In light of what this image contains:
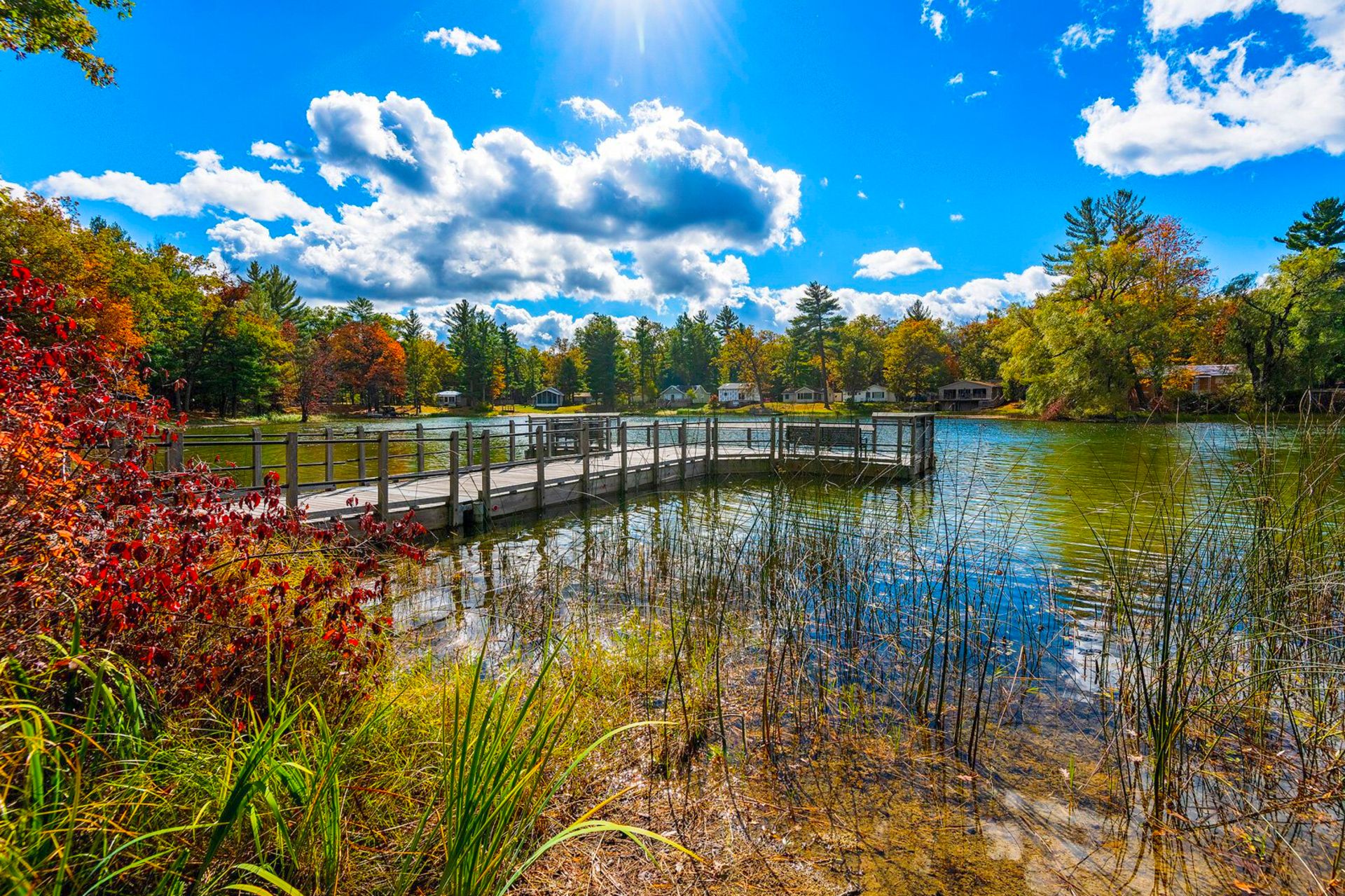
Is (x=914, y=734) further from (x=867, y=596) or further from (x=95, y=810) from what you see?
(x=95, y=810)

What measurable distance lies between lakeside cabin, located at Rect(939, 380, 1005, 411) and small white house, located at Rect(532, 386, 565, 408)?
4593 centimetres

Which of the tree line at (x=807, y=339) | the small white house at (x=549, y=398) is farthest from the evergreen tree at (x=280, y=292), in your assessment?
the small white house at (x=549, y=398)

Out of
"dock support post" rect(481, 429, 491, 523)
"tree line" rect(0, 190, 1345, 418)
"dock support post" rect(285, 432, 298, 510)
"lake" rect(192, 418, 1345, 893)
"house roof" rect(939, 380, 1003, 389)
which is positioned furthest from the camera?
"house roof" rect(939, 380, 1003, 389)

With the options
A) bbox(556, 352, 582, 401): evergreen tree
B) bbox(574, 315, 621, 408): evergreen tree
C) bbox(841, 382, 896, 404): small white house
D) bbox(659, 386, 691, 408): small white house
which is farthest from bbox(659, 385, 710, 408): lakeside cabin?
bbox(841, 382, 896, 404): small white house

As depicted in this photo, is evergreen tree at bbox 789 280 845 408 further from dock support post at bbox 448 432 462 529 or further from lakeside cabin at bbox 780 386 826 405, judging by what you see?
dock support post at bbox 448 432 462 529

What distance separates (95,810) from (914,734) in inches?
137

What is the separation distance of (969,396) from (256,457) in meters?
68.7

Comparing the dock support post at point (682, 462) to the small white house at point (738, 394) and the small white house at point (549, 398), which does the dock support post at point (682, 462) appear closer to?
the small white house at point (738, 394)

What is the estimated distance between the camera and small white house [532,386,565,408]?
79.6 metres

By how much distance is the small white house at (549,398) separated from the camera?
79.6 m

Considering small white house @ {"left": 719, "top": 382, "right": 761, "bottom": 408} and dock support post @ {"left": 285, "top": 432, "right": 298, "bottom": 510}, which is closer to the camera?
dock support post @ {"left": 285, "top": 432, "right": 298, "bottom": 510}

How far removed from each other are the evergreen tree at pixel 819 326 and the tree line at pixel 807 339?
0.18 m

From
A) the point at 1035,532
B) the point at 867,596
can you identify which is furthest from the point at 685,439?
the point at 867,596

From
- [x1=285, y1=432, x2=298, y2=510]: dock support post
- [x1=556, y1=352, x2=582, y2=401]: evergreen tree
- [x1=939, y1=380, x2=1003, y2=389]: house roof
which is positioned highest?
[x1=556, y1=352, x2=582, y2=401]: evergreen tree
